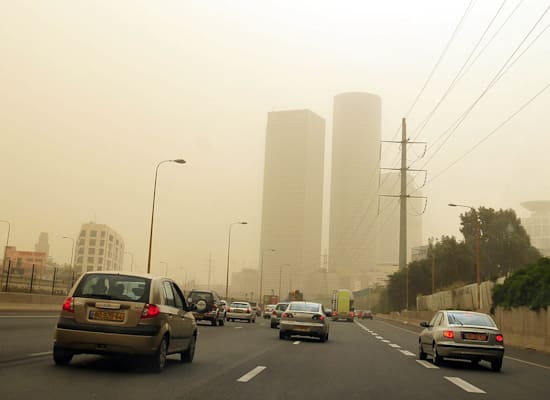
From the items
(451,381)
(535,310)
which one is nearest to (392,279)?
(535,310)

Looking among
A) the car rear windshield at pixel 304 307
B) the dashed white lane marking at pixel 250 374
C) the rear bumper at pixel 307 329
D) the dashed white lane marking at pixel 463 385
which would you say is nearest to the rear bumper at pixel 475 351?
the dashed white lane marking at pixel 463 385

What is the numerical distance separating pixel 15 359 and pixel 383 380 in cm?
627

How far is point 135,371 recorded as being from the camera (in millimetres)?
10945

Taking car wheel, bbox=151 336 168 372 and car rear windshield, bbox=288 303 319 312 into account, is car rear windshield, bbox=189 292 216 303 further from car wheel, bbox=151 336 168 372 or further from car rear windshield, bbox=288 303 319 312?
car wheel, bbox=151 336 168 372

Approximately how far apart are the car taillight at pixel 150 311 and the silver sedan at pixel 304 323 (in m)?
13.8

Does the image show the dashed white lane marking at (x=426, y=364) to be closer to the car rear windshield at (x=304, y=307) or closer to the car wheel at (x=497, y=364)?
the car wheel at (x=497, y=364)

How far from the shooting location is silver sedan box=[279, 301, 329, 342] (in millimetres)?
24078

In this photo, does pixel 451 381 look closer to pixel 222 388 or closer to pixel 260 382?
pixel 260 382

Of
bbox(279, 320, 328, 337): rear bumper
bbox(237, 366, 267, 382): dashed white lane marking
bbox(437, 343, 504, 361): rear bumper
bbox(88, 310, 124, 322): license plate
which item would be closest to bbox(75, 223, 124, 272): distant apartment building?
bbox(279, 320, 328, 337): rear bumper

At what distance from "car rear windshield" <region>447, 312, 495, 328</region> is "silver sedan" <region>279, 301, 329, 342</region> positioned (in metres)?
8.38

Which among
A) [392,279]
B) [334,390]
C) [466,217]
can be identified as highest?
[466,217]

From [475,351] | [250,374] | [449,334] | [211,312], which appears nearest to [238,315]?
[211,312]

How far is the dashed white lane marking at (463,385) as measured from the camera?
10.7 m

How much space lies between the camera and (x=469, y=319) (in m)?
16.0
